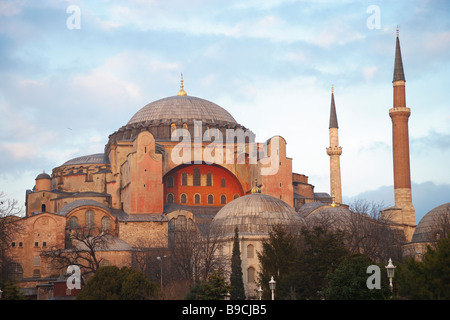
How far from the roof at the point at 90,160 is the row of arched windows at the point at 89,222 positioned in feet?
28.4

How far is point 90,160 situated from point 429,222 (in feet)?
75.0

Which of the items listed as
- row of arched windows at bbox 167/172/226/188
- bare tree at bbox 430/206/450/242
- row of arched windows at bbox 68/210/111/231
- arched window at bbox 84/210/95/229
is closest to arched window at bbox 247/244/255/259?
bare tree at bbox 430/206/450/242

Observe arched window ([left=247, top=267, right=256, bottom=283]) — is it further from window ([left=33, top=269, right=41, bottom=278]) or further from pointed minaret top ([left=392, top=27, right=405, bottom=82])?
pointed minaret top ([left=392, top=27, right=405, bottom=82])

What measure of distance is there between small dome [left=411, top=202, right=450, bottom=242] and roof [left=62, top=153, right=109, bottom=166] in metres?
21.2

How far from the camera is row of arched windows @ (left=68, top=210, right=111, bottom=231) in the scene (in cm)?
4528

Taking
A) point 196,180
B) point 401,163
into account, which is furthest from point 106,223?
point 401,163

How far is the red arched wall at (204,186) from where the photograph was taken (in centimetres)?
4984

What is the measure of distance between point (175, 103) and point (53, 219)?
46.4ft

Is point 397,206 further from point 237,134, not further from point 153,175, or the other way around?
point 153,175

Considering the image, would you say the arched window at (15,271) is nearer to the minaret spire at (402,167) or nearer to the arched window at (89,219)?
the arched window at (89,219)

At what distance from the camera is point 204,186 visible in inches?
1984

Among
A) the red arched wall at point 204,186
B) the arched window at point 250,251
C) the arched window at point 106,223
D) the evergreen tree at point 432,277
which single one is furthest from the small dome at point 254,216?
the evergreen tree at point 432,277
